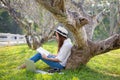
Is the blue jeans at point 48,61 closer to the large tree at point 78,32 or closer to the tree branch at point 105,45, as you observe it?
the large tree at point 78,32

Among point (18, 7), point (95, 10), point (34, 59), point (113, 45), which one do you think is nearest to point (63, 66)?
point (34, 59)

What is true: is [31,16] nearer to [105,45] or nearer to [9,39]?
[105,45]

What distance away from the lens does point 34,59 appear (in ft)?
24.0

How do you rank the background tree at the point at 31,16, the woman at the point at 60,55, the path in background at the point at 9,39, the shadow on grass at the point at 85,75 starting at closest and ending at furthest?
the shadow on grass at the point at 85,75 → the woman at the point at 60,55 → the background tree at the point at 31,16 → the path in background at the point at 9,39

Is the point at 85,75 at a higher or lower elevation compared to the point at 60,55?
lower

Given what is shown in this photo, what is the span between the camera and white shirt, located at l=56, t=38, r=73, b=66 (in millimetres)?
7336

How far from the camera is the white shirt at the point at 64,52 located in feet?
24.1

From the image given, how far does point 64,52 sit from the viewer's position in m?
7.41

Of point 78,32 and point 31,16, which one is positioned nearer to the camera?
point 78,32

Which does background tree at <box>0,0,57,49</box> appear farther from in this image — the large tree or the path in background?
the path in background

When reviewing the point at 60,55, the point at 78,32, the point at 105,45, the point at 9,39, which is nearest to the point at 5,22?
the point at 9,39

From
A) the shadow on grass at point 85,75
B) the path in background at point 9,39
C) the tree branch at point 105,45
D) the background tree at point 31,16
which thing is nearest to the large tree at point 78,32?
the tree branch at point 105,45

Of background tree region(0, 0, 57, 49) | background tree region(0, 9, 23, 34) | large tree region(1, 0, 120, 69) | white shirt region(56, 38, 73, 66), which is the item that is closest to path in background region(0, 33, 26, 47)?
background tree region(0, 0, 57, 49)

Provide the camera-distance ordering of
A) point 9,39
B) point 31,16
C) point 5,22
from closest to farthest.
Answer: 1. point 31,16
2. point 9,39
3. point 5,22
